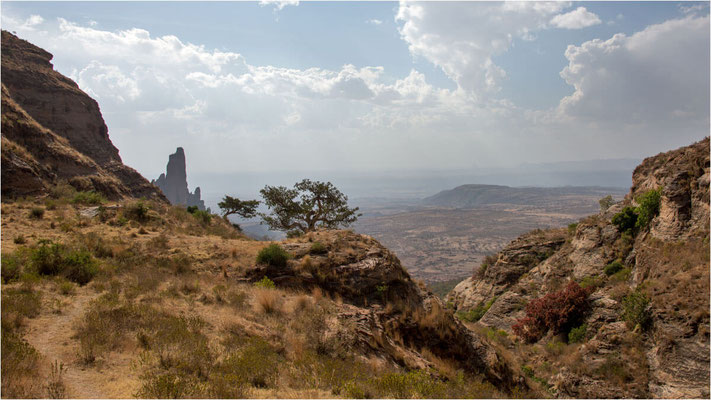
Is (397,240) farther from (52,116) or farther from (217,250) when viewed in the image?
(217,250)

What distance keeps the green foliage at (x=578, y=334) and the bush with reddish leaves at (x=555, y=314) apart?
1.89 ft

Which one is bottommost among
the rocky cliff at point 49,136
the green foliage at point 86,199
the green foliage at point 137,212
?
the green foliage at point 137,212

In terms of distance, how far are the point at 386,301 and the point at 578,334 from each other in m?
12.5

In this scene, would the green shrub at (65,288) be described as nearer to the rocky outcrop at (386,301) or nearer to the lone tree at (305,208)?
the rocky outcrop at (386,301)

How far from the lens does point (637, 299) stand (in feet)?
48.5

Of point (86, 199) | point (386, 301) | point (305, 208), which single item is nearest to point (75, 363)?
point (386, 301)

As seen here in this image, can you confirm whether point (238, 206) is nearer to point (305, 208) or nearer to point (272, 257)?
point (305, 208)

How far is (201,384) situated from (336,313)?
489 cm

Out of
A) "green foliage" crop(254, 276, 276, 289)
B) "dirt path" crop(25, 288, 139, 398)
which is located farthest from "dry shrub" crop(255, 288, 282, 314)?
"dirt path" crop(25, 288, 139, 398)

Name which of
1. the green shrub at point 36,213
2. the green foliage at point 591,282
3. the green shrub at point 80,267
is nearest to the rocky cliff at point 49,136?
the green shrub at point 36,213

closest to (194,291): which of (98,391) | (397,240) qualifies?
(98,391)

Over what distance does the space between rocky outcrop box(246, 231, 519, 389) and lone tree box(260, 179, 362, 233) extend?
1555 centimetres

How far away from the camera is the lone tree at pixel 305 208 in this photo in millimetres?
29952

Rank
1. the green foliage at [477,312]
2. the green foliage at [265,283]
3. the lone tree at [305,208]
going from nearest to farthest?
the green foliage at [265,283] → the green foliage at [477,312] → the lone tree at [305,208]
